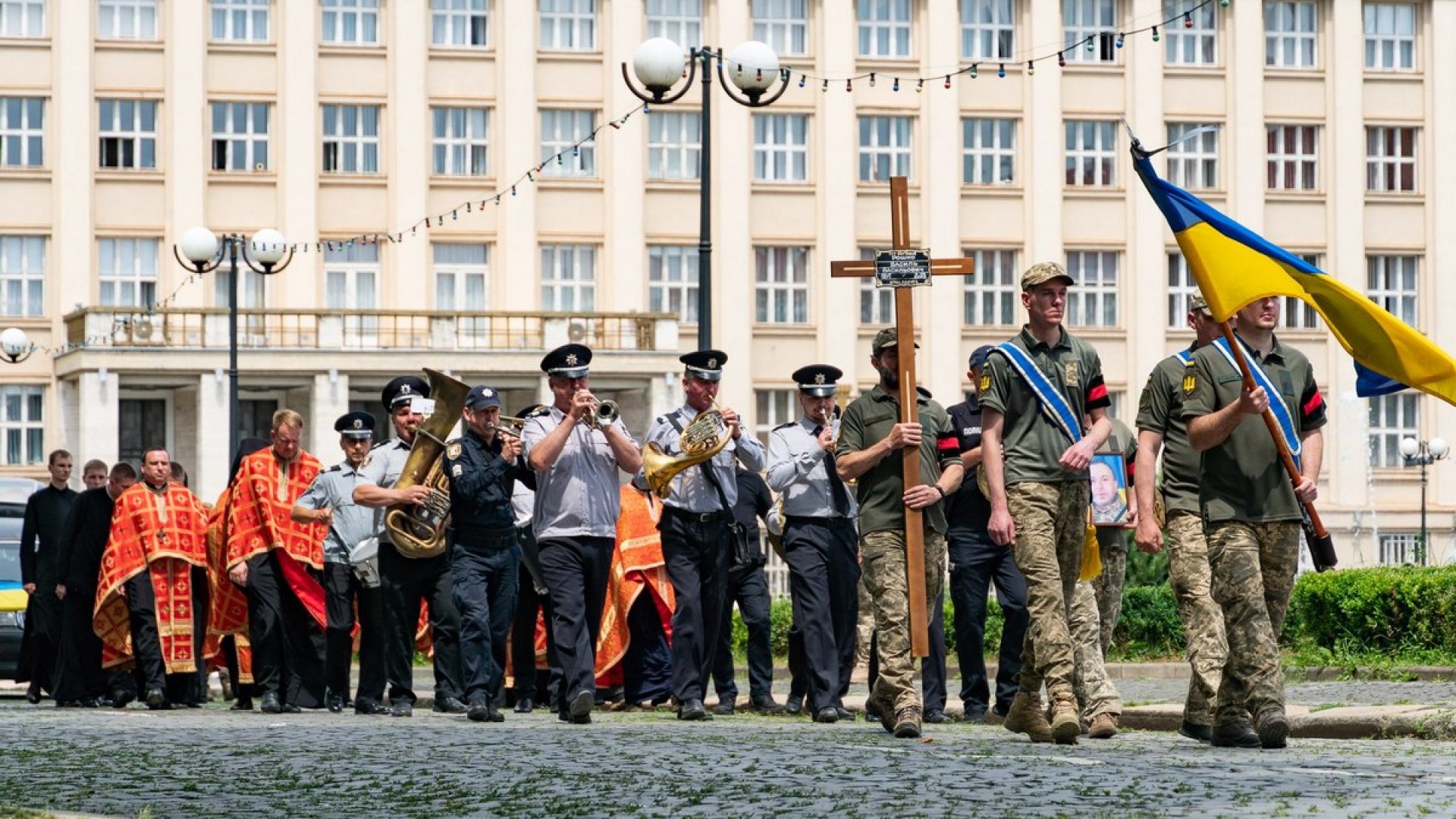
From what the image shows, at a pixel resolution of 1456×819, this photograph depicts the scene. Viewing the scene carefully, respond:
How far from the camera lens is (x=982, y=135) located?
57.2 m

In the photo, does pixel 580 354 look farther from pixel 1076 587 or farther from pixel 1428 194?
pixel 1428 194

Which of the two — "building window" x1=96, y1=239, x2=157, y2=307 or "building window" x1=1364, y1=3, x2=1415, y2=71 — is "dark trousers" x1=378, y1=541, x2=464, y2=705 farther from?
"building window" x1=1364, y1=3, x2=1415, y2=71

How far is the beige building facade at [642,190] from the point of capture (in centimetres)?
5359

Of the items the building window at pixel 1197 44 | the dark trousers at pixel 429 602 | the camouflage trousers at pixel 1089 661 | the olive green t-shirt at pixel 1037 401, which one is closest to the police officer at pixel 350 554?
the dark trousers at pixel 429 602

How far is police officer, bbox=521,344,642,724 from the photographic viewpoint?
1411 cm

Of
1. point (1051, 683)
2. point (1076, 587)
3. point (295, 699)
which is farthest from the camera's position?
point (295, 699)

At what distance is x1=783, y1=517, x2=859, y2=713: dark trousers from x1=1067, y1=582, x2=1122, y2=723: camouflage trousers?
56.9 inches

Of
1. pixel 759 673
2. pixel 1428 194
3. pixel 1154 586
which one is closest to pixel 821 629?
pixel 759 673

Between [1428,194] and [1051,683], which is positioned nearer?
[1051,683]

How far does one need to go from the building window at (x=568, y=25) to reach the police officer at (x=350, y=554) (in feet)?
130

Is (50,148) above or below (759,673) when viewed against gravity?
above

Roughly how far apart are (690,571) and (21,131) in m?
42.0

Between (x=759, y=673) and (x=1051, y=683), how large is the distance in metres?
5.48

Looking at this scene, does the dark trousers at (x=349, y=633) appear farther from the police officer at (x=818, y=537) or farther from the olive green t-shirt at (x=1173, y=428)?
the olive green t-shirt at (x=1173, y=428)
